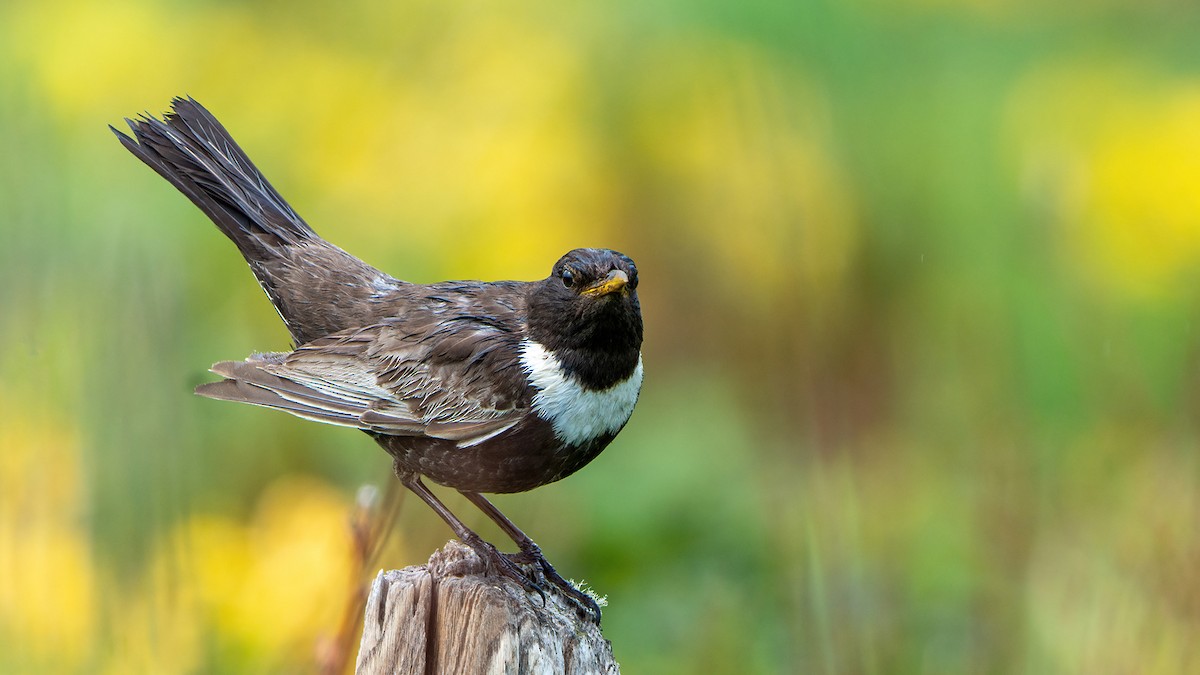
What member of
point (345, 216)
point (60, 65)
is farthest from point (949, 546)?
point (60, 65)

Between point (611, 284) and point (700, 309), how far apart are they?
338 centimetres

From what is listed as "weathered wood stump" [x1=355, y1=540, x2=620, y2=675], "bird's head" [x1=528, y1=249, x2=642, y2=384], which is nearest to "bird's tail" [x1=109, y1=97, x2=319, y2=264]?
"bird's head" [x1=528, y1=249, x2=642, y2=384]

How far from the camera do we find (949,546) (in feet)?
17.7

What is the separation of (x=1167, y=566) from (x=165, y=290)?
2.99 metres

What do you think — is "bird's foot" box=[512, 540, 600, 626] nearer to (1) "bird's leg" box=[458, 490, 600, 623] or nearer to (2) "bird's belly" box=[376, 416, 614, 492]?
(1) "bird's leg" box=[458, 490, 600, 623]

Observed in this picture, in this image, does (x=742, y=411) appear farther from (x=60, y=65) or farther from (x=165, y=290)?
(x=60, y=65)

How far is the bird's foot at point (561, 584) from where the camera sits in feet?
11.5

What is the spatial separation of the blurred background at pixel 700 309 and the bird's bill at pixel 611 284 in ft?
3.18

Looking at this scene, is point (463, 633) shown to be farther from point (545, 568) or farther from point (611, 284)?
point (611, 284)

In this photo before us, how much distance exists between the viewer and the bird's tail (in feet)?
14.0

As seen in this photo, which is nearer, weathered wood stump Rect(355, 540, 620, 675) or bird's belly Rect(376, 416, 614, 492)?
weathered wood stump Rect(355, 540, 620, 675)

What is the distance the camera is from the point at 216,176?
4262 millimetres

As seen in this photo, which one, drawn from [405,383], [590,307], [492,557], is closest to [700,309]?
[405,383]

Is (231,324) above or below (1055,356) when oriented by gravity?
above
